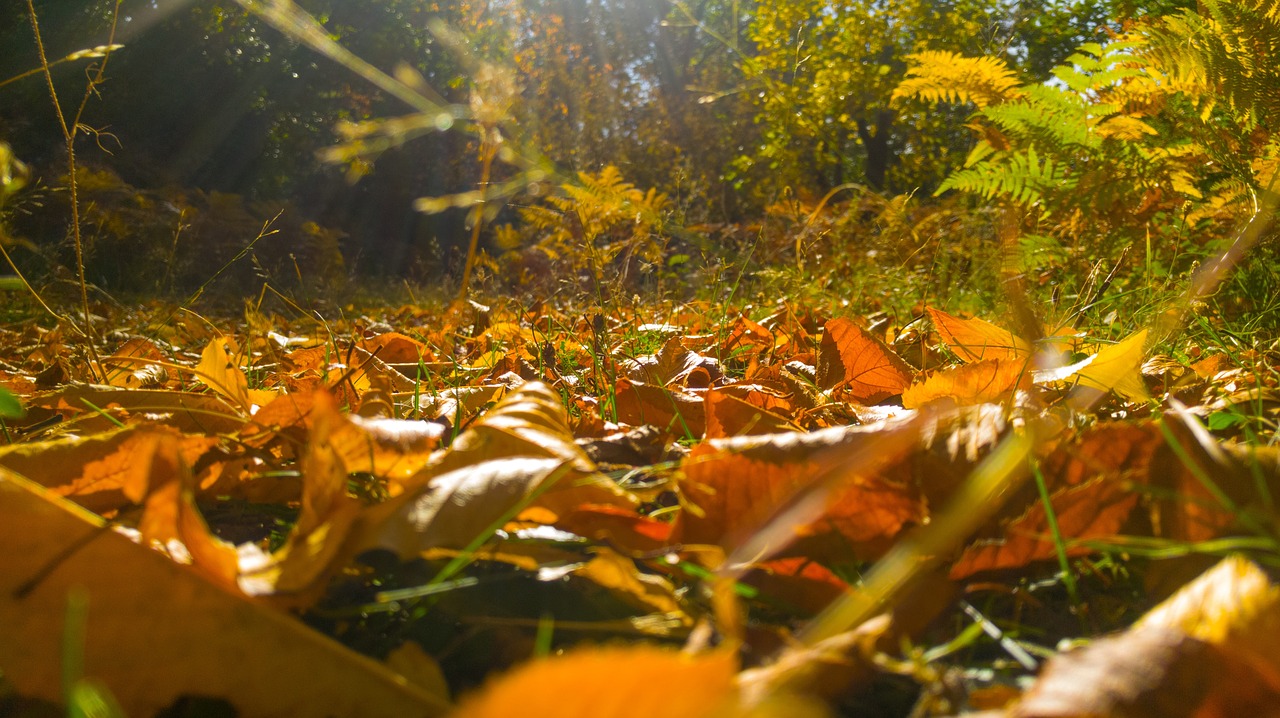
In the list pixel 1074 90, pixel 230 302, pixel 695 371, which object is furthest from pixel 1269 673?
pixel 230 302

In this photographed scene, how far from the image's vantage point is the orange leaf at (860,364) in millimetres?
1432

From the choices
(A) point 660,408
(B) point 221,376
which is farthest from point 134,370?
(A) point 660,408

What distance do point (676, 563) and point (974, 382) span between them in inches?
26.7

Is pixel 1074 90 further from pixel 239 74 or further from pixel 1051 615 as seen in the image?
pixel 239 74

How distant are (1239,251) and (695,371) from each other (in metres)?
1.18

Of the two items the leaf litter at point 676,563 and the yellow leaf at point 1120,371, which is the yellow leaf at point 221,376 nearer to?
the leaf litter at point 676,563

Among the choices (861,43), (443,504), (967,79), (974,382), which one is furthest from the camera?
(861,43)

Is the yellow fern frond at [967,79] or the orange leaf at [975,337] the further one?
the yellow fern frond at [967,79]

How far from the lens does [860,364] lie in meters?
1.46

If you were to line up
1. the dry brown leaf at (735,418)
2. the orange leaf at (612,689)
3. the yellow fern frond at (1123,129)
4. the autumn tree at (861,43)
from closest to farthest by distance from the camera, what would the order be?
1. the orange leaf at (612,689)
2. the dry brown leaf at (735,418)
3. the yellow fern frond at (1123,129)
4. the autumn tree at (861,43)

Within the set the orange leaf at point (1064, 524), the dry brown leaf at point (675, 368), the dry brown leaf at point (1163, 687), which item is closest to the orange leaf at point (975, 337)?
the dry brown leaf at point (675, 368)

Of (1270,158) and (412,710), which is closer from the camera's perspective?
(412,710)

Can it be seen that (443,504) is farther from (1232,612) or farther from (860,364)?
(860,364)

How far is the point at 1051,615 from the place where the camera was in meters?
0.68
